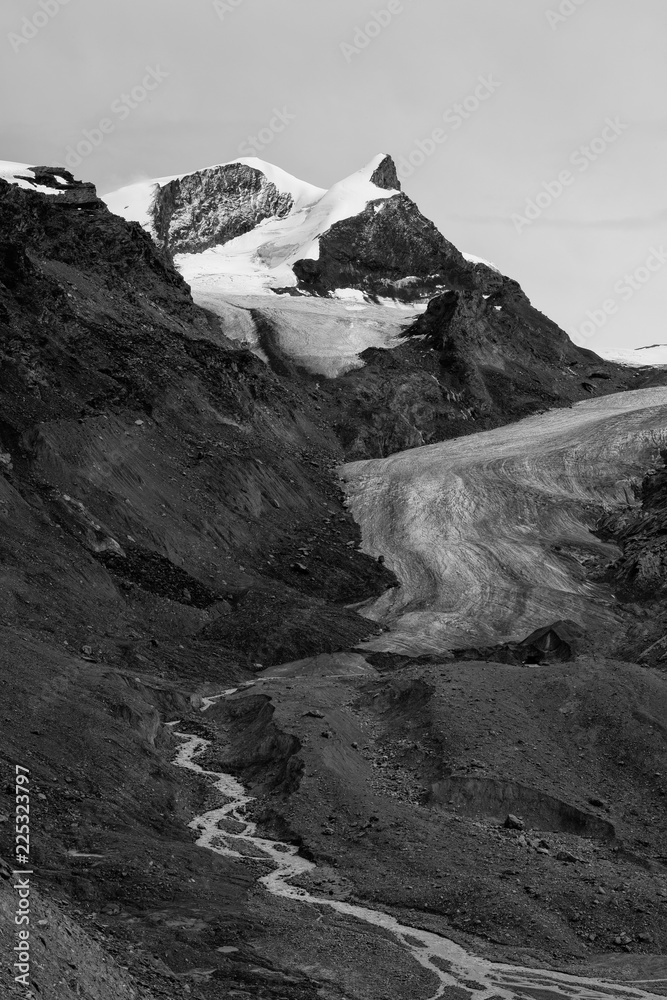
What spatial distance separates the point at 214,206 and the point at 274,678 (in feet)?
315

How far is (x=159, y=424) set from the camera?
63.0m

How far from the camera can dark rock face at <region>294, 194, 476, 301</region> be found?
354 feet

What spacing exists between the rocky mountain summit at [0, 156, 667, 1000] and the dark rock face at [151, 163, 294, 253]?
27.6m

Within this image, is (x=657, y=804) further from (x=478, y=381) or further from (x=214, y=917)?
(x=478, y=381)

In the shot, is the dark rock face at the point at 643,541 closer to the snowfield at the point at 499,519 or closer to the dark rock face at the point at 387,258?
the snowfield at the point at 499,519

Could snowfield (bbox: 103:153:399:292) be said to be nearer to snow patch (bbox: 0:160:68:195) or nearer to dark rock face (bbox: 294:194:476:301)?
dark rock face (bbox: 294:194:476:301)

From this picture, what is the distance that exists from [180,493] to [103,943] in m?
40.5

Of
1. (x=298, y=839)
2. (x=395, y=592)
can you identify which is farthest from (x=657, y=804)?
(x=395, y=592)

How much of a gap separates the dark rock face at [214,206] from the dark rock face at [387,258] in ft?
55.1

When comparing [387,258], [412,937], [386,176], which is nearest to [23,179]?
[387,258]

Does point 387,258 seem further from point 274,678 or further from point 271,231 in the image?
point 274,678

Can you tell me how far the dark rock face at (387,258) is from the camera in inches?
4252

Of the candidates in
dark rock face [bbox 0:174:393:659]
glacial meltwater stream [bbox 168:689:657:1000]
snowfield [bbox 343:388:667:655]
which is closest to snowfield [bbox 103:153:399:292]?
dark rock face [bbox 0:174:393:659]

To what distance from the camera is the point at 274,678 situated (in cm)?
4269
